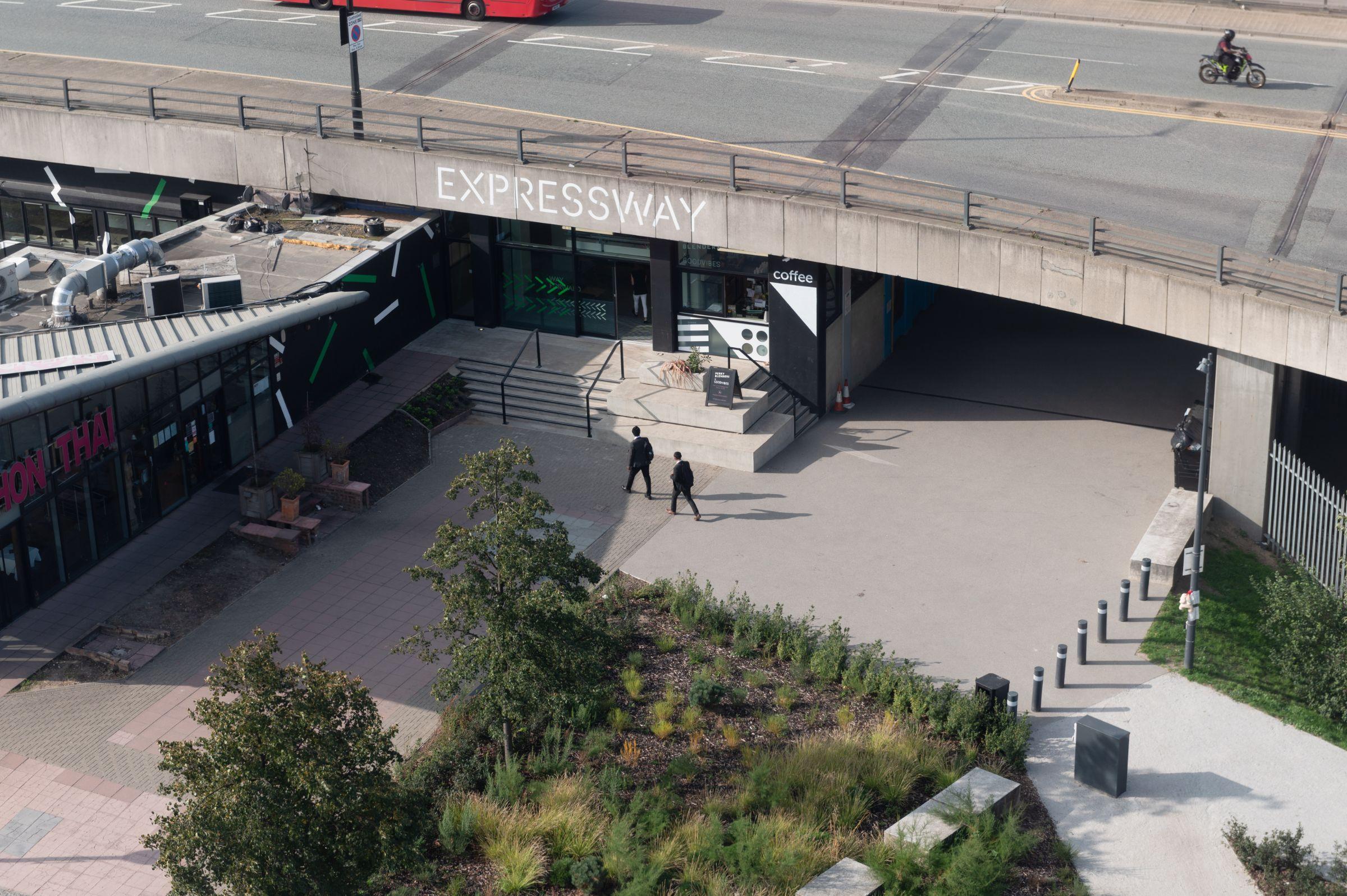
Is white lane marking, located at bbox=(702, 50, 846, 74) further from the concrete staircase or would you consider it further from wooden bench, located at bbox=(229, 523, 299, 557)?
wooden bench, located at bbox=(229, 523, 299, 557)

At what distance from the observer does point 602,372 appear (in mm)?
30312

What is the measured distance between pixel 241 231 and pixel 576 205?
6647 millimetres

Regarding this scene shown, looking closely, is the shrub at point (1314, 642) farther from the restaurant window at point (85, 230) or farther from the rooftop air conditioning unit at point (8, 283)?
the restaurant window at point (85, 230)

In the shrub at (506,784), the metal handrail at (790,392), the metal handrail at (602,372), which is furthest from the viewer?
the metal handrail at (790,392)

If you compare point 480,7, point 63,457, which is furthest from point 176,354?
point 480,7

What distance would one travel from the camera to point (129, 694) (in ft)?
70.3

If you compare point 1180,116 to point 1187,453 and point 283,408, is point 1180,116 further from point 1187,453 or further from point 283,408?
point 283,408

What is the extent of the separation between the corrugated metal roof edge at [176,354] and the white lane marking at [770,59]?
522 inches

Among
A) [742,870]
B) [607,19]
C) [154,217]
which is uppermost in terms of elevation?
[607,19]

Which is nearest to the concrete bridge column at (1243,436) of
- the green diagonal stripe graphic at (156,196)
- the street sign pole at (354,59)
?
the street sign pole at (354,59)

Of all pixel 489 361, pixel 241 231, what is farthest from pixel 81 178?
pixel 489 361

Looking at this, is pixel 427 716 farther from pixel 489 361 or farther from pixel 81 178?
pixel 81 178

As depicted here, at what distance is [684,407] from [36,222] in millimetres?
16505

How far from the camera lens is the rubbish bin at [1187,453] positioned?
25.4 metres
